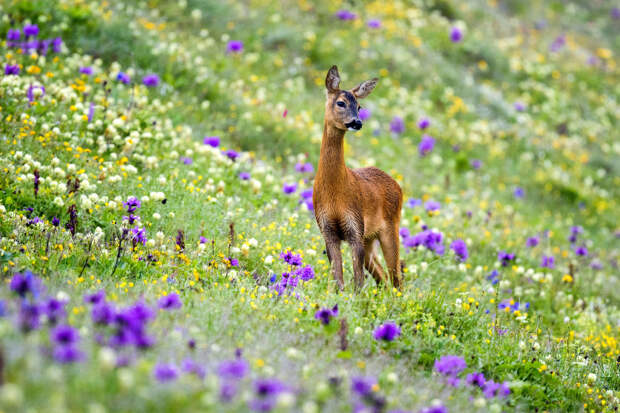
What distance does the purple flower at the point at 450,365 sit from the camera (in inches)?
195

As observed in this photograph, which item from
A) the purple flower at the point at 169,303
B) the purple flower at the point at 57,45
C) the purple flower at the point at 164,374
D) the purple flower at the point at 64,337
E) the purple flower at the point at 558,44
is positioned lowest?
Answer: the purple flower at the point at 164,374

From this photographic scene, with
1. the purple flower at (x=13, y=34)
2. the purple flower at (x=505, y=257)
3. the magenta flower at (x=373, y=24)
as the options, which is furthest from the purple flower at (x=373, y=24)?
the purple flower at (x=13, y=34)

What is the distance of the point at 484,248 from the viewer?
9.52 metres

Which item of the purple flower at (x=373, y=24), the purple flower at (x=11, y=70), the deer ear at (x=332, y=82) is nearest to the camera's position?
the deer ear at (x=332, y=82)

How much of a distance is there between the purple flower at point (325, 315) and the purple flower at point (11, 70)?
5562mm

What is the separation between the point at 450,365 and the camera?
16.3ft

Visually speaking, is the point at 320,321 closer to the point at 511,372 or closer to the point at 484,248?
the point at 511,372

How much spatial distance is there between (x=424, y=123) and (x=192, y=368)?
32.2 ft

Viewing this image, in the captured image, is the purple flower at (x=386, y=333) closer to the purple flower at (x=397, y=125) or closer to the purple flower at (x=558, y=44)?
the purple flower at (x=397, y=125)

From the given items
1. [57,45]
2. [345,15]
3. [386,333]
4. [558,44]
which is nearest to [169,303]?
[386,333]

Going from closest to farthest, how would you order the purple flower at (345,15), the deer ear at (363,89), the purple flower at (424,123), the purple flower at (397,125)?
the deer ear at (363,89), the purple flower at (424,123), the purple flower at (397,125), the purple flower at (345,15)

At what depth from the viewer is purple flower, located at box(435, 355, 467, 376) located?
4.95 m

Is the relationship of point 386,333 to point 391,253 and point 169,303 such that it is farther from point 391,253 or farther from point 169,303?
point 391,253

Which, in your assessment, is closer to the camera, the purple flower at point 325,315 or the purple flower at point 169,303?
the purple flower at point 169,303
